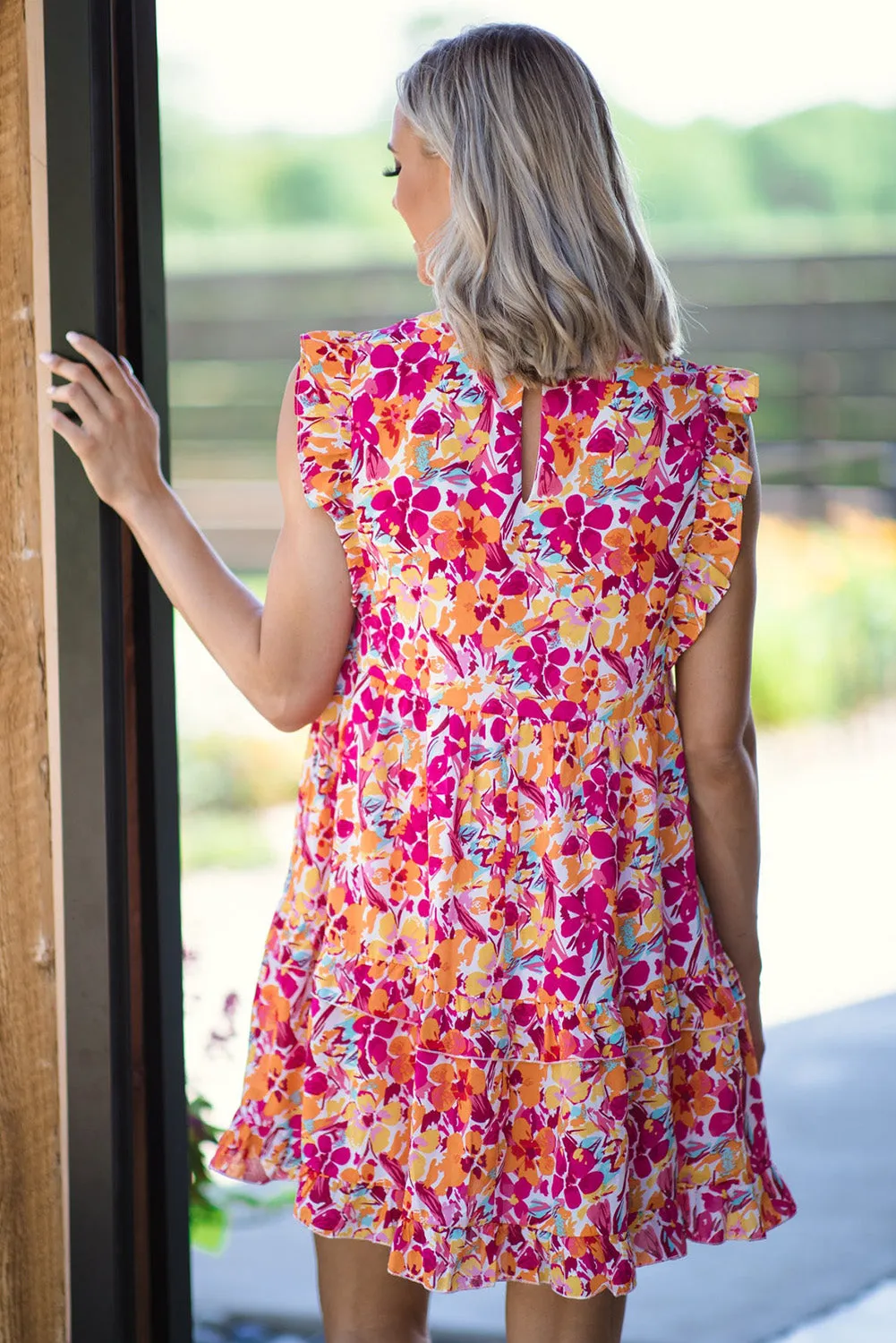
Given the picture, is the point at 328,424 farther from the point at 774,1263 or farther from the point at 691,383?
the point at 774,1263

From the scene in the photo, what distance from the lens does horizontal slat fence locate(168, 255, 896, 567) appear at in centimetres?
434

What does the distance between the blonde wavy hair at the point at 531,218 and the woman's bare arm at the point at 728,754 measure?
211 mm

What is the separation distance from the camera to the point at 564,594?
1.07 metres

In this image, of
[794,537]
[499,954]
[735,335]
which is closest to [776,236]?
[735,335]

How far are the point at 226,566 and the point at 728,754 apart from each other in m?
0.46

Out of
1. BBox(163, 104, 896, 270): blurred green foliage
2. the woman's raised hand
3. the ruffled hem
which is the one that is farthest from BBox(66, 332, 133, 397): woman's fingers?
BBox(163, 104, 896, 270): blurred green foliage

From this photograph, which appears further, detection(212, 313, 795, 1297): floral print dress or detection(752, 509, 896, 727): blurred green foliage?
detection(752, 509, 896, 727): blurred green foliage

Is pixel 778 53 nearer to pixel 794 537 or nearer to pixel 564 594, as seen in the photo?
pixel 794 537

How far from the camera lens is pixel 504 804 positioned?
1.10 m

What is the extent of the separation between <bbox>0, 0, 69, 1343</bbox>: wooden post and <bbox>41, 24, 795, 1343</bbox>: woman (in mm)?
93

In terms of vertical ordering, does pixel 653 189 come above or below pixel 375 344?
above

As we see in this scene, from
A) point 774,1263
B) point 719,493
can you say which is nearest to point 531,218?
point 719,493

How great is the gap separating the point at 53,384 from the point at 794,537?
362cm

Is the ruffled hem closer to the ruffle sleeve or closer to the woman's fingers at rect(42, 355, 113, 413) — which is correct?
the ruffle sleeve
